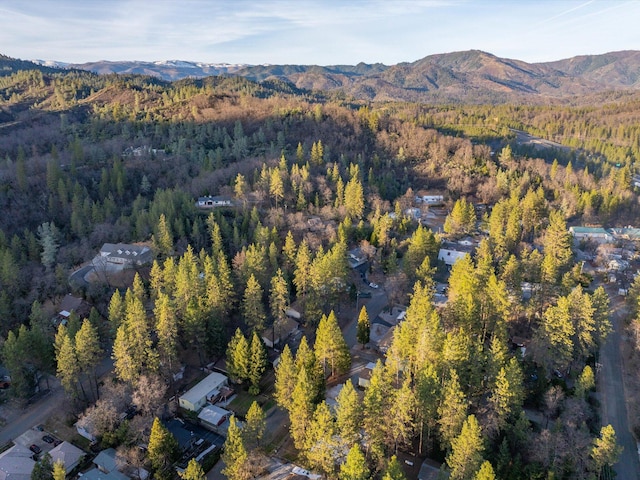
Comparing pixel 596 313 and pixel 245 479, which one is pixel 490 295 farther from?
pixel 245 479

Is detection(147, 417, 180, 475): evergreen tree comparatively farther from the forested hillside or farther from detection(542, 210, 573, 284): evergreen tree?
detection(542, 210, 573, 284): evergreen tree

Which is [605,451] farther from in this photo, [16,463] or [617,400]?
[16,463]

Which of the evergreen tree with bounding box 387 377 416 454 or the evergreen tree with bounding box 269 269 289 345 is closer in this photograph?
the evergreen tree with bounding box 387 377 416 454

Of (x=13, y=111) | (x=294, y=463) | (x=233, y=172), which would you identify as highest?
(x=13, y=111)

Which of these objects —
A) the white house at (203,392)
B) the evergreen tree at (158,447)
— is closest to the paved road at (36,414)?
the white house at (203,392)

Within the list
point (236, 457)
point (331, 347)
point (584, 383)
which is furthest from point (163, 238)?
point (584, 383)

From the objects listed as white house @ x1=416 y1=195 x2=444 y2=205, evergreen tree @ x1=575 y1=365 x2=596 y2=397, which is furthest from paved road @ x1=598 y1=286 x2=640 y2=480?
white house @ x1=416 y1=195 x2=444 y2=205

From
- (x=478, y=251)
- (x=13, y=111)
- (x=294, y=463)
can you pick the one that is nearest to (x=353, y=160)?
(x=478, y=251)

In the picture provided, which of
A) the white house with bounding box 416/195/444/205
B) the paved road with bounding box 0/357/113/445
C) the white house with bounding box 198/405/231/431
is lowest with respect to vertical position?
the paved road with bounding box 0/357/113/445
